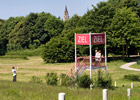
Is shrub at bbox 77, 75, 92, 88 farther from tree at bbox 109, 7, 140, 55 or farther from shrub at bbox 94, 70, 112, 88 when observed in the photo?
tree at bbox 109, 7, 140, 55

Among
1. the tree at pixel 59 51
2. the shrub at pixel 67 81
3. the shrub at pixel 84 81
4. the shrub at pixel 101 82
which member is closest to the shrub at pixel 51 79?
the shrub at pixel 67 81

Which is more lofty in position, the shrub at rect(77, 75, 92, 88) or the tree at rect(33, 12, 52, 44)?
the tree at rect(33, 12, 52, 44)

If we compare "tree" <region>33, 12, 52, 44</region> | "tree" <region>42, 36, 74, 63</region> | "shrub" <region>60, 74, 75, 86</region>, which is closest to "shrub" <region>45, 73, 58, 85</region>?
"shrub" <region>60, 74, 75, 86</region>

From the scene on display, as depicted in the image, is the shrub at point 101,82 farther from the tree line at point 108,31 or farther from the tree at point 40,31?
the tree at point 40,31

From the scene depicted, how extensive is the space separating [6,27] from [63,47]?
2615 inches

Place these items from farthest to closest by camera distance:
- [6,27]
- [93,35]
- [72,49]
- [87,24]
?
[6,27] → [72,49] → [87,24] → [93,35]

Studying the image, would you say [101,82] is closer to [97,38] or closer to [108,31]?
[97,38]

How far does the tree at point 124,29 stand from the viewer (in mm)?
54188

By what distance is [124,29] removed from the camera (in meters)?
54.1

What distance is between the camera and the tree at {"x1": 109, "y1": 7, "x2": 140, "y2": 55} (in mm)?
54188

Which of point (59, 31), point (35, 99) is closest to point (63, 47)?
point (59, 31)

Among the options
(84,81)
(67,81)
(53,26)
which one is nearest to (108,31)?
(67,81)

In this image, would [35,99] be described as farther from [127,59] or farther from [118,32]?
[127,59]

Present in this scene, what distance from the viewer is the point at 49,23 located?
10412 cm
